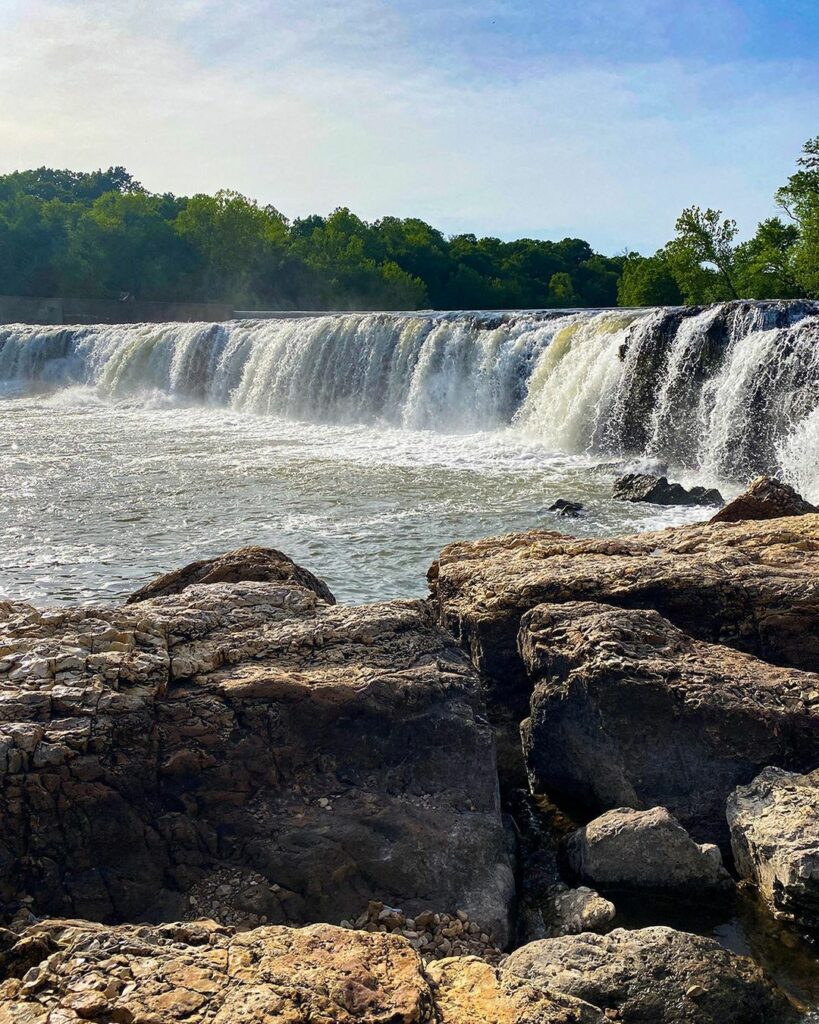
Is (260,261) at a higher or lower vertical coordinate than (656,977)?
higher

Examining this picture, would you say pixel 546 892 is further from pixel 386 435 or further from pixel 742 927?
pixel 386 435

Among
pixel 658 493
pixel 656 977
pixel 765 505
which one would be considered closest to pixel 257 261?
pixel 658 493

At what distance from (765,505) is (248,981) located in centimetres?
754

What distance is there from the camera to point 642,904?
3.83m

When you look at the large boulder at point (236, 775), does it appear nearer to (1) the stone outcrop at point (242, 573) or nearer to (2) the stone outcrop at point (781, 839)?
(2) the stone outcrop at point (781, 839)

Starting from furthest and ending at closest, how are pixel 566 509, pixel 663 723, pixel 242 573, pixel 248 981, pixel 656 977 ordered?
pixel 566 509
pixel 242 573
pixel 663 723
pixel 656 977
pixel 248 981

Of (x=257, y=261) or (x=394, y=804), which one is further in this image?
(x=257, y=261)

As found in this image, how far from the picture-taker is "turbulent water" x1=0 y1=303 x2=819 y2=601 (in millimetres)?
10891

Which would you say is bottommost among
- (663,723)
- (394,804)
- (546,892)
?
(546,892)

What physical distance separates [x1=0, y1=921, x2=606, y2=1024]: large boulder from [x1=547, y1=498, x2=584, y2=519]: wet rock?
9.29m

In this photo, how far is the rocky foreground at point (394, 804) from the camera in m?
2.64

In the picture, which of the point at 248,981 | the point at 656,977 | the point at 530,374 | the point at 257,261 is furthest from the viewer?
the point at 257,261

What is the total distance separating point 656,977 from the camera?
3.07 m

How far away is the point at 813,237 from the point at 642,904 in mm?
32088
